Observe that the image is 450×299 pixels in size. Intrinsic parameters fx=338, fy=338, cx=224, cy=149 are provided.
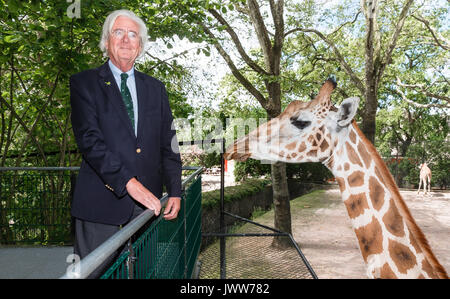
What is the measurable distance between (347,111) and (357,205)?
0.67 m

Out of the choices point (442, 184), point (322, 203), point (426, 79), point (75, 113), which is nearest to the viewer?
point (75, 113)

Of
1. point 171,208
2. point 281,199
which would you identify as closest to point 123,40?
point 171,208

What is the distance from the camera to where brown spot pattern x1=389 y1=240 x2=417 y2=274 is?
6.97ft

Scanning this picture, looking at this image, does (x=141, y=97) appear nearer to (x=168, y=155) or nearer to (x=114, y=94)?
(x=114, y=94)

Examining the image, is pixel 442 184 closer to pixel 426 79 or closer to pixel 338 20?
Answer: pixel 426 79

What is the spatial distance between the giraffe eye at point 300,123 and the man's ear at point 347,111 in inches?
9.7

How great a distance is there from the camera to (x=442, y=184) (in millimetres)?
16422

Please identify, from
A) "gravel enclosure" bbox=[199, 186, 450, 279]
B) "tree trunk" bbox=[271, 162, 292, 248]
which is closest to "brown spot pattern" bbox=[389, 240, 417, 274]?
"gravel enclosure" bbox=[199, 186, 450, 279]

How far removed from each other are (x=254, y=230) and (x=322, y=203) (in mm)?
4410

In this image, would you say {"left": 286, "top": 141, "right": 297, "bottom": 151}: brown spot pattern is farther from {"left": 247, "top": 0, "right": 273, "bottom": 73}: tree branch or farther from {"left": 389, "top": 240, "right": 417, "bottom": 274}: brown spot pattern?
{"left": 247, "top": 0, "right": 273, "bottom": 73}: tree branch

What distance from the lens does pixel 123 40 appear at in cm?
187

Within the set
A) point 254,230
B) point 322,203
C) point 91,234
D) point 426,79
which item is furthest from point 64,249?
point 426,79

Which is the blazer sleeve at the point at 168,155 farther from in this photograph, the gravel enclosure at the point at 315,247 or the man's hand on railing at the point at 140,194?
the gravel enclosure at the point at 315,247

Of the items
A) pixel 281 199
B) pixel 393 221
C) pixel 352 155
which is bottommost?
pixel 281 199
